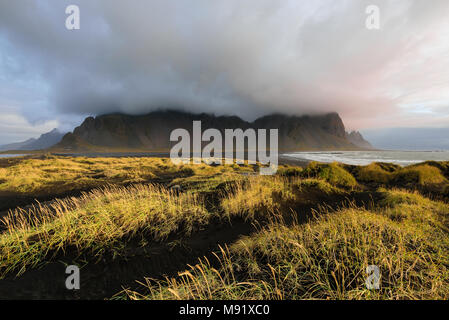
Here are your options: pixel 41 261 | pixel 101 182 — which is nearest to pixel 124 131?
pixel 101 182

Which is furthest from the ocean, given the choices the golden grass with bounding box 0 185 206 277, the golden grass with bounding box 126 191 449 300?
the golden grass with bounding box 0 185 206 277

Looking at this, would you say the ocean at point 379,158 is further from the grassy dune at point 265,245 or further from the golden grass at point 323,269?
the golden grass at point 323,269

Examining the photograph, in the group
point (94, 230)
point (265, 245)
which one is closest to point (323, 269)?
point (265, 245)

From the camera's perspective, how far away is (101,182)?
13.2 meters

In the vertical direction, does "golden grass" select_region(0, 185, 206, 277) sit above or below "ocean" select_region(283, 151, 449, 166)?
above

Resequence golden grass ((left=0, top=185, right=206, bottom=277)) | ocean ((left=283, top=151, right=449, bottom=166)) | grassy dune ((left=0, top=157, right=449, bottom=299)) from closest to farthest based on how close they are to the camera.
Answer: grassy dune ((left=0, top=157, right=449, bottom=299)) < golden grass ((left=0, top=185, right=206, bottom=277)) < ocean ((left=283, top=151, right=449, bottom=166))

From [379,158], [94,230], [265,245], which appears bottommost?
[379,158]

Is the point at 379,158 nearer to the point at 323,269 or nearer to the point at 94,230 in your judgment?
the point at 323,269

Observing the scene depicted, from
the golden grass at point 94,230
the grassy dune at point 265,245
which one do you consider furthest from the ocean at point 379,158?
the golden grass at point 94,230

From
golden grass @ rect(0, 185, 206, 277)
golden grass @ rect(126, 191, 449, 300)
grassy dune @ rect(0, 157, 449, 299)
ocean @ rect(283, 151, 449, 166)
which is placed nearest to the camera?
golden grass @ rect(126, 191, 449, 300)

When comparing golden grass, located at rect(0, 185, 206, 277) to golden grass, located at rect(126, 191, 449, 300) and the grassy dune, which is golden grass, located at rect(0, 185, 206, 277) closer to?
the grassy dune

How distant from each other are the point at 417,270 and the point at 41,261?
6.35 metres
